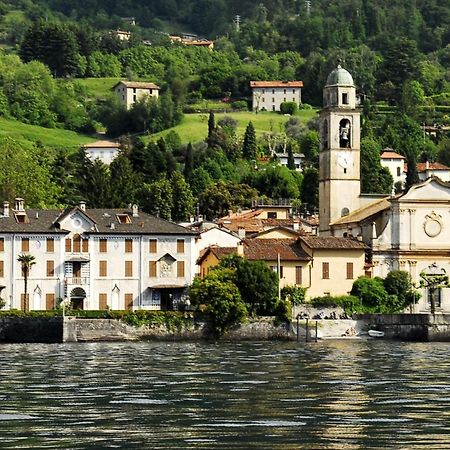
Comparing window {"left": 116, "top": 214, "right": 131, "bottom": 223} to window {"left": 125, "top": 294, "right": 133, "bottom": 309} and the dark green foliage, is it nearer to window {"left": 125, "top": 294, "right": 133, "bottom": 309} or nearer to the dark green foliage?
window {"left": 125, "top": 294, "right": 133, "bottom": 309}

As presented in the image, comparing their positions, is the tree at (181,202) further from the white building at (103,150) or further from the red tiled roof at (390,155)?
the white building at (103,150)

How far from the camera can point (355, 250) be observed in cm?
9406

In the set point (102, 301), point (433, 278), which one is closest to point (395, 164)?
point (433, 278)

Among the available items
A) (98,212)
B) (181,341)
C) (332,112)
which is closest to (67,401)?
(181,341)

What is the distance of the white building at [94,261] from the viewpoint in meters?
88.4

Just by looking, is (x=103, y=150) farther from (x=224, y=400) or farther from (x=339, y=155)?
(x=224, y=400)

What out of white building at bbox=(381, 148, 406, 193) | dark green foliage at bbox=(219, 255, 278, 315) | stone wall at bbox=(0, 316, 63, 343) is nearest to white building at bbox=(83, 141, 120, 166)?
white building at bbox=(381, 148, 406, 193)

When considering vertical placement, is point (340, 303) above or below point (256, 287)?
below

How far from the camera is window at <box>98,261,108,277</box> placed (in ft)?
295

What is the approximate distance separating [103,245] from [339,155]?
24.0 metres

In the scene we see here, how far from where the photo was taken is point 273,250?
93188 millimetres

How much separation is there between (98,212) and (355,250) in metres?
14.3

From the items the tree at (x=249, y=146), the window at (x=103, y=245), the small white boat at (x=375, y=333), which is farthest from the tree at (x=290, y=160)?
the small white boat at (x=375, y=333)

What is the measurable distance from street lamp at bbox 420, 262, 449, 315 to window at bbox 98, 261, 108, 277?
59.3 ft
